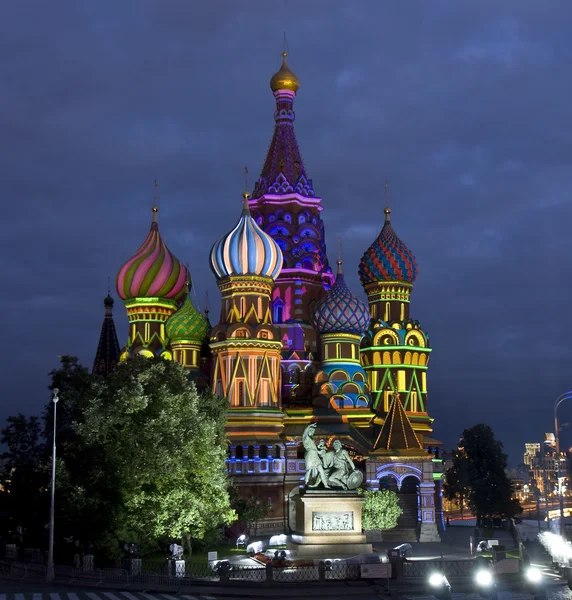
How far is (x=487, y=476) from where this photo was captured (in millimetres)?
79688

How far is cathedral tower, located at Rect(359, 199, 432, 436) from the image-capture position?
82.0 m

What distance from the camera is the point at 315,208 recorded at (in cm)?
8775

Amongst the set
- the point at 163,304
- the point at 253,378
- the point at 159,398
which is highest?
the point at 163,304

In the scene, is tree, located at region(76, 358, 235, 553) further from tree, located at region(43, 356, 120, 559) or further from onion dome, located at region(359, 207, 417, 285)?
onion dome, located at region(359, 207, 417, 285)

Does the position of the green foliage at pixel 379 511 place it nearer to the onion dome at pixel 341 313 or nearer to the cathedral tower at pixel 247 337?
the cathedral tower at pixel 247 337

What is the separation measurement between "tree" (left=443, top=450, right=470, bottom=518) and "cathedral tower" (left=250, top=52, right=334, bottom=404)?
734 inches

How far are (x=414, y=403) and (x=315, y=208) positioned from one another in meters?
19.7

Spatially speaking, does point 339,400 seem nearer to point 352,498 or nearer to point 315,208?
point 315,208

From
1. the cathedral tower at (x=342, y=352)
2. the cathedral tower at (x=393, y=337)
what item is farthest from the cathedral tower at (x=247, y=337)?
the cathedral tower at (x=393, y=337)

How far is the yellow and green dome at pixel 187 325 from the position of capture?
8012cm

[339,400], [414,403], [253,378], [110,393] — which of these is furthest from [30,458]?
[414,403]

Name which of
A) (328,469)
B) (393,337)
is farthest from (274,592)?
(393,337)

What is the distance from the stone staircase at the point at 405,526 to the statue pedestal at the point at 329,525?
62.1 feet

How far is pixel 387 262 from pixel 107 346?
27751 millimetres
